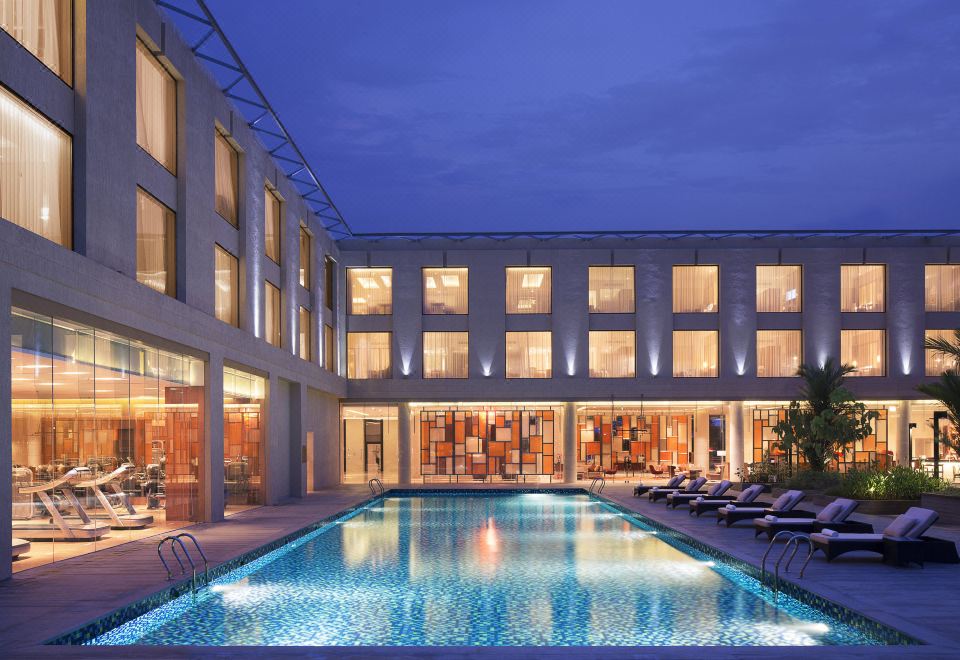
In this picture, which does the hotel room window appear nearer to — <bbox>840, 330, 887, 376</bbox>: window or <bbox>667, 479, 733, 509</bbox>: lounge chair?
<bbox>840, 330, 887, 376</bbox>: window

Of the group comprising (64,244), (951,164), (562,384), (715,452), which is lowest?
(715,452)

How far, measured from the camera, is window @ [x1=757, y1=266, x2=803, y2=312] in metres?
33.8

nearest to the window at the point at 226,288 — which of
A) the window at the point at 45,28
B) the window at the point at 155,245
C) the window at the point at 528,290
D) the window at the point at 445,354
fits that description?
the window at the point at 155,245

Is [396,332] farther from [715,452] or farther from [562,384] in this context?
[715,452]

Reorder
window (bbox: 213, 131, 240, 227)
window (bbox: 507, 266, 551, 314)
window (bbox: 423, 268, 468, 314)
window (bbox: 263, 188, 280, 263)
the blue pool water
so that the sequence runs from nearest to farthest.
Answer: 1. the blue pool water
2. window (bbox: 213, 131, 240, 227)
3. window (bbox: 263, 188, 280, 263)
4. window (bbox: 507, 266, 551, 314)
5. window (bbox: 423, 268, 468, 314)

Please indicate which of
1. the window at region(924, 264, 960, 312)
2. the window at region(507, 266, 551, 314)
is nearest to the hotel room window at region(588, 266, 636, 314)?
the window at region(507, 266, 551, 314)

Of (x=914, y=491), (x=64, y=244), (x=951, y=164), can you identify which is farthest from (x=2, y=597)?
(x=951, y=164)

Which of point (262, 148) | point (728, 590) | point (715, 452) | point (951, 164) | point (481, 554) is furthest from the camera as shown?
point (951, 164)

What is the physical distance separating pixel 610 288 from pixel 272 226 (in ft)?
45.0

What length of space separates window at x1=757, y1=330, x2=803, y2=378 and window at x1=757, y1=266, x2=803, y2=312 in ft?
2.91

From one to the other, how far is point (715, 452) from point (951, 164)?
133 m

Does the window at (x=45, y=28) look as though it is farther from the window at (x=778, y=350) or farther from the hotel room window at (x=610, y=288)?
the window at (x=778, y=350)

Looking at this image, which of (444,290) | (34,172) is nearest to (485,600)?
(34,172)

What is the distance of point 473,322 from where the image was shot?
111 ft
